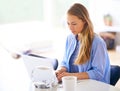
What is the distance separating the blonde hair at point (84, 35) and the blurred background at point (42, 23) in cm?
163

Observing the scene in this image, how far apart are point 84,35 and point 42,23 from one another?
2.49 m

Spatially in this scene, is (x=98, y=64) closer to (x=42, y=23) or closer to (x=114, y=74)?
(x=114, y=74)

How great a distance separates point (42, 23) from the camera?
4457mm

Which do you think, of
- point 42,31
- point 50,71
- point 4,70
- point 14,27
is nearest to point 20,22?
point 14,27

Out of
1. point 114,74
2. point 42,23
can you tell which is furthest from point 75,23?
point 42,23

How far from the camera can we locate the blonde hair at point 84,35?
6.59ft

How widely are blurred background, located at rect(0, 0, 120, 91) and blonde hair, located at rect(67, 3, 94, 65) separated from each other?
1.63 metres

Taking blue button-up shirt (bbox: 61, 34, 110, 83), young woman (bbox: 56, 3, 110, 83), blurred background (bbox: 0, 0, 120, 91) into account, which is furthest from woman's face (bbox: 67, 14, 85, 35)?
blurred background (bbox: 0, 0, 120, 91)

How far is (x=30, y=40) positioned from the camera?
13.9 feet

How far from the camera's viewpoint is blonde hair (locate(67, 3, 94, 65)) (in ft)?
6.59

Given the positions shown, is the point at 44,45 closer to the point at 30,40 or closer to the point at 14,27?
the point at 30,40

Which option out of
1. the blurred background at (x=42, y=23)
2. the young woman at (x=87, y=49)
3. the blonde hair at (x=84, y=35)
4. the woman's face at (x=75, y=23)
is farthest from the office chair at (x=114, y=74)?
the blurred background at (x=42, y=23)

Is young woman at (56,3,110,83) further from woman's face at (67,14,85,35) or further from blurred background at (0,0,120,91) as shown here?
blurred background at (0,0,120,91)

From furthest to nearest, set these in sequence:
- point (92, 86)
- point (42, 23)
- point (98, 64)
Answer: point (42, 23)
point (98, 64)
point (92, 86)
